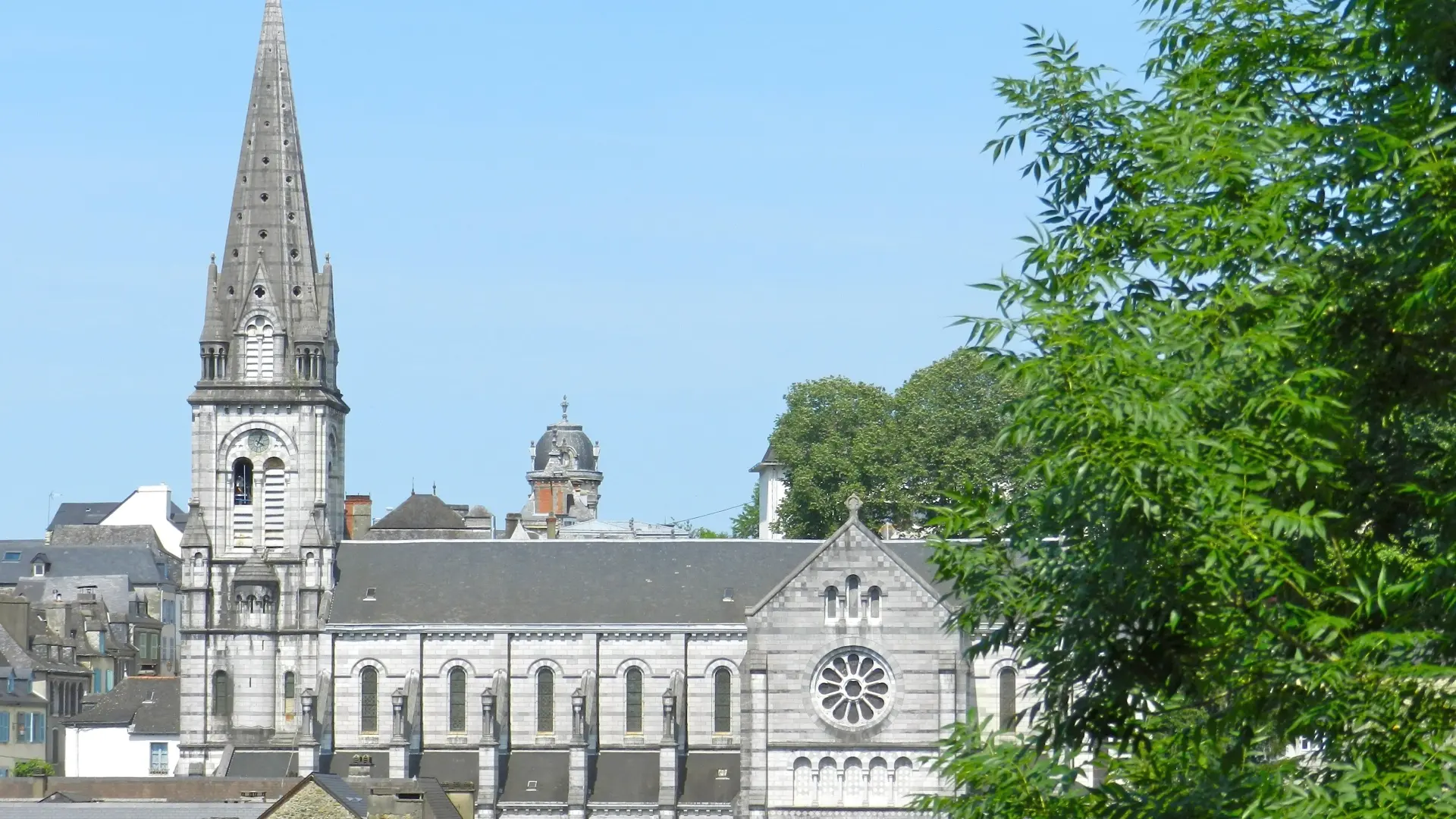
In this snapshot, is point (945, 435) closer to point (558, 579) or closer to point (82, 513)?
point (558, 579)

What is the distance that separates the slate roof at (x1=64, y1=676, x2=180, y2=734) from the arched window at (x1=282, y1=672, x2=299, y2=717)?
878 centimetres

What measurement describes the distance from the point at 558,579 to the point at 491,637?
336cm

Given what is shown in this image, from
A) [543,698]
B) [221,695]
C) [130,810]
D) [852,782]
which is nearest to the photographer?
[130,810]

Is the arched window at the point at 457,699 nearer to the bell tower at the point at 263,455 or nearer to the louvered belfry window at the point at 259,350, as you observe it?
the bell tower at the point at 263,455

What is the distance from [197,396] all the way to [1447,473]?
73648 millimetres

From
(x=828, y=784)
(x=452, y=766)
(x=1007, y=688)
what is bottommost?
(x=828, y=784)

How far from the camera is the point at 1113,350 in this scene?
22.6m

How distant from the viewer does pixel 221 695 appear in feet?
288

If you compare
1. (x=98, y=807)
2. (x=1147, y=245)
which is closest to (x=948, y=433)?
(x=98, y=807)

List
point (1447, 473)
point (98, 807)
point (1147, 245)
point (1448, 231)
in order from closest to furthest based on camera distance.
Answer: point (1448, 231) → point (1447, 473) → point (1147, 245) → point (98, 807)

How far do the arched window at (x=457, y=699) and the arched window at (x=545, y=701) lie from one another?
2563 mm

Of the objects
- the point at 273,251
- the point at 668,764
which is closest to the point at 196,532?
the point at 273,251

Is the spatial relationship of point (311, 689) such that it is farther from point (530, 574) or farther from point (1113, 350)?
point (1113, 350)

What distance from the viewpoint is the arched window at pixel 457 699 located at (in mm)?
86688
